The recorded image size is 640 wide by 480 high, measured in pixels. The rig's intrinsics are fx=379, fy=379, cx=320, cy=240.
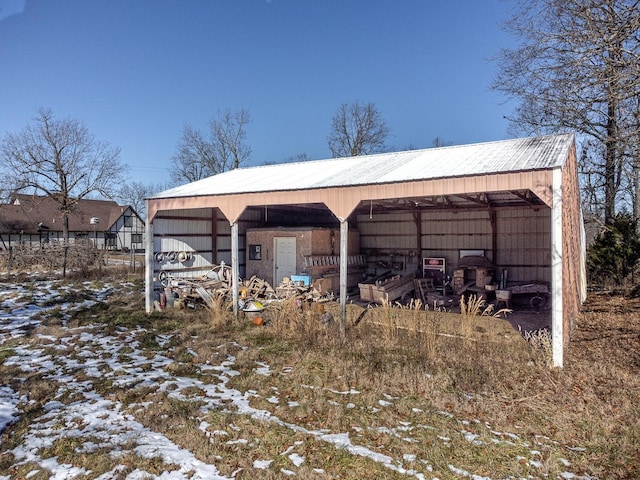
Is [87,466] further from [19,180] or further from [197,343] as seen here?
[19,180]

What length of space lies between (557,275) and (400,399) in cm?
337

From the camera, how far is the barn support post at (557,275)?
19.7ft

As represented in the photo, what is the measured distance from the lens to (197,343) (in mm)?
7742

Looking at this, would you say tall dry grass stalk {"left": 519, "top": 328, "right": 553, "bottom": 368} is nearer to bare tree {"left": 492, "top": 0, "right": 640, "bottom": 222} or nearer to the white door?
bare tree {"left": 492, "top": 0, "right": 640, "bottom": 222}

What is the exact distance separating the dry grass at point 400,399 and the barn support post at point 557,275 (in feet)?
0.97

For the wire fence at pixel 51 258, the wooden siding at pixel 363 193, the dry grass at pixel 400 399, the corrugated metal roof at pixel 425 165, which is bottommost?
the dry grass at pixel 400 399

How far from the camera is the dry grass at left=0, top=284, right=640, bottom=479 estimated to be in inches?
145

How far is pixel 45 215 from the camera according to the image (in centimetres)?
3162

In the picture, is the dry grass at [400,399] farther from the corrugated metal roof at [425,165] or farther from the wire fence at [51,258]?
the wire fence at [51,258]

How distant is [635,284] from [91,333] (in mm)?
16626

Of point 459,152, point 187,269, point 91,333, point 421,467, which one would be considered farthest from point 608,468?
point 187,269

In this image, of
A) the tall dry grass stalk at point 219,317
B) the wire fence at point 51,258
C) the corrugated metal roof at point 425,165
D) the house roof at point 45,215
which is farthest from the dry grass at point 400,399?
the house roof at point 45,215

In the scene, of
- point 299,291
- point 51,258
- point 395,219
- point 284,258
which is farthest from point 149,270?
point 51,258

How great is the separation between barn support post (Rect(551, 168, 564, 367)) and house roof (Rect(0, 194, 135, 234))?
28097 mm
